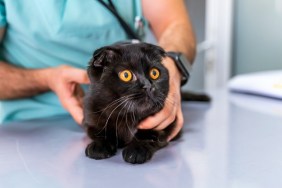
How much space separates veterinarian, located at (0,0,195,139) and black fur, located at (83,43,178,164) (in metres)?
0.18

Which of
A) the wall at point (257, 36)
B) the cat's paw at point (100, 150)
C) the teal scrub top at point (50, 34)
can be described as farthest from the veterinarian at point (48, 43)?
the wall at point (257, 36)

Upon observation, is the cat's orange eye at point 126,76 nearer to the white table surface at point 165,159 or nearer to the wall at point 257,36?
the white table surface at point 165,159

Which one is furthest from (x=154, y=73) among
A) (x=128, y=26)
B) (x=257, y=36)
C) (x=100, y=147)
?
(x=257, y=36)

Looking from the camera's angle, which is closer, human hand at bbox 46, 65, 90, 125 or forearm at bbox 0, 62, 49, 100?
human hand at bbox 46, 65, 90, 125

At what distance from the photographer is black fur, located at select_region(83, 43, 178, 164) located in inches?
23.5

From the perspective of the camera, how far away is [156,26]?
1.17m

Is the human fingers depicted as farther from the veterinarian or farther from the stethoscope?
the stethoscope

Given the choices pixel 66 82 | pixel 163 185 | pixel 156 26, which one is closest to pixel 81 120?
pixel 66 82

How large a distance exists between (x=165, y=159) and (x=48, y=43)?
20.9 inches

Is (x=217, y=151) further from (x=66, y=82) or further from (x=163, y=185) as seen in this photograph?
(x=66, y=82)

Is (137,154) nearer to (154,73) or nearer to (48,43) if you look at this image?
(154,73)

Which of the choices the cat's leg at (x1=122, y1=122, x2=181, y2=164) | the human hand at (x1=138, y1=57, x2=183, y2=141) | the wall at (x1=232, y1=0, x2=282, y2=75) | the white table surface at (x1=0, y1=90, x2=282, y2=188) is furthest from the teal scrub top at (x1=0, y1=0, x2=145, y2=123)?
the wall at (x1=232, y1=0, x2=282, y2=75)

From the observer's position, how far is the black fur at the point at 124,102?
0.60 m

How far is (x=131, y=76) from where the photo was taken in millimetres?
602
